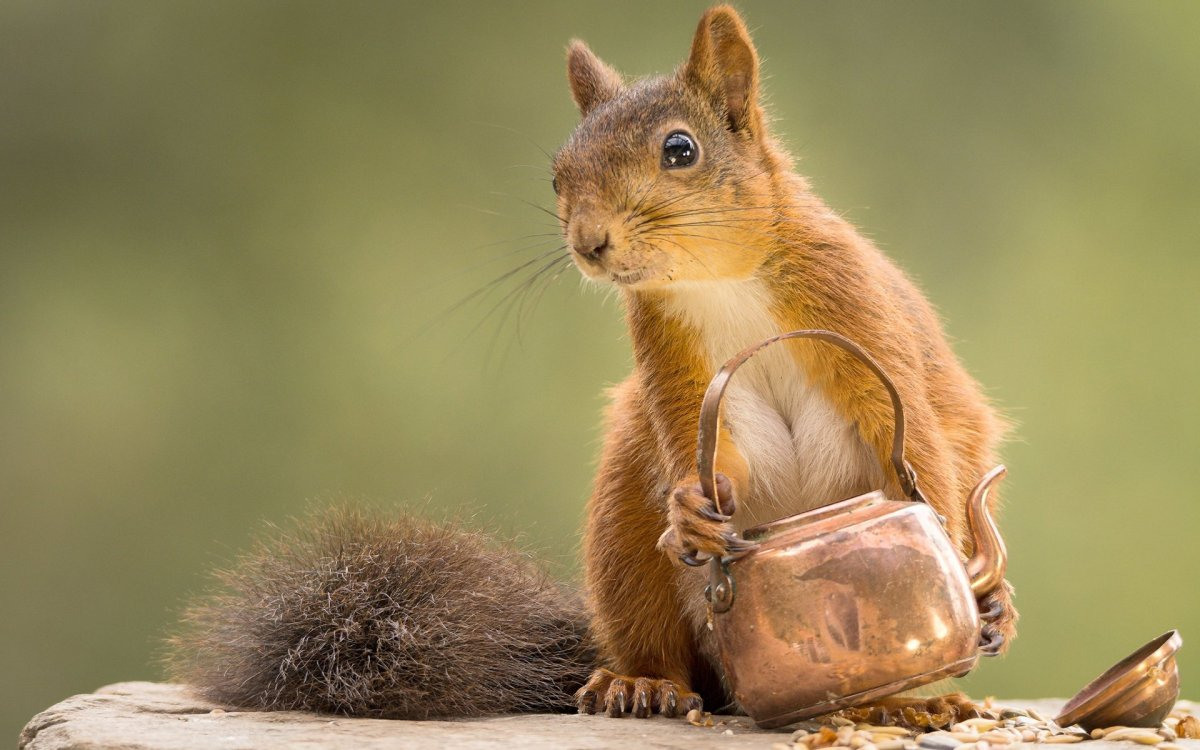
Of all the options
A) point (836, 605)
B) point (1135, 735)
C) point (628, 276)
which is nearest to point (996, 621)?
point (1135, 735)

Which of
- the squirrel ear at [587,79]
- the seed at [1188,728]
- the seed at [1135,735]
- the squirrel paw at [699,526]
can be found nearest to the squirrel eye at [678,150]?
the squirrel ear at [587,79]

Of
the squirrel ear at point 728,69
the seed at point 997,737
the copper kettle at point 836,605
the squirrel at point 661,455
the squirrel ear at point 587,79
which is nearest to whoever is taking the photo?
the copper kettle at point 836,605

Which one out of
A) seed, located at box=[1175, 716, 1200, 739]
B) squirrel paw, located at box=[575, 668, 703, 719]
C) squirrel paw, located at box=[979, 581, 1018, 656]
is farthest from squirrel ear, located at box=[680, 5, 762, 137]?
seed, located at box=[1175, 716, 1200, 739]

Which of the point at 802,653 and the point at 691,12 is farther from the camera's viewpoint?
the point at 691,12

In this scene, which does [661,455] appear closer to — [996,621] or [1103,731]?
[996,621]

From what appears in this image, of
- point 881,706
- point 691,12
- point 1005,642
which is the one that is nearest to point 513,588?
point 881,706

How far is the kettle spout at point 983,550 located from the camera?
206 centimetres

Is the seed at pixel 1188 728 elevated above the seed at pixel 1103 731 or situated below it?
above

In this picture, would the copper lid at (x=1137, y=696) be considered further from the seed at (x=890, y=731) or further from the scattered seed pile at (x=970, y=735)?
the seed at (x=890, y=731)

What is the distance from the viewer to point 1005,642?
2195 millimetres

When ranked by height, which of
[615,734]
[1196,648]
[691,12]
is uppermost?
[691,12]

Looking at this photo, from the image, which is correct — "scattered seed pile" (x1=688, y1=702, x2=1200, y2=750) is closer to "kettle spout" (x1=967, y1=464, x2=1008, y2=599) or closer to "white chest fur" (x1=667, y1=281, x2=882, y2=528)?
"kettle spout" (x1=967, y1=464, x2=1008, y2=599)

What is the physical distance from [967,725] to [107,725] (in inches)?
54.2

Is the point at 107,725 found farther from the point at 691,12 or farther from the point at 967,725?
the point at 691,12
